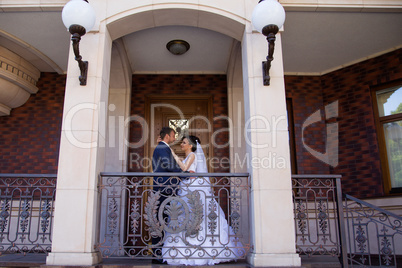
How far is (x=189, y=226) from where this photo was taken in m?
4.43

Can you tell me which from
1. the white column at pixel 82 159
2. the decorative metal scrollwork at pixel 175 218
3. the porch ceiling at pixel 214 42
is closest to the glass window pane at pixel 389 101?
the porch ceiling at pixel 214 42

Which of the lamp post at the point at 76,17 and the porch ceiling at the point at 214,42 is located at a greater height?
the porch ceiling at the point at 214,42

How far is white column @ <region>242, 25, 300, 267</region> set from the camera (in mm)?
4117

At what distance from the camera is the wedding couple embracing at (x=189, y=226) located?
14.4 feet

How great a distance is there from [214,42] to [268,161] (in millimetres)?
2787

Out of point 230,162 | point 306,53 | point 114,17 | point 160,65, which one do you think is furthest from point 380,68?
point 114,17

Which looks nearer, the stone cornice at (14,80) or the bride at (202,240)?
the bride at (202,240)

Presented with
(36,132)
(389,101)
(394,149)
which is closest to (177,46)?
(36,132)

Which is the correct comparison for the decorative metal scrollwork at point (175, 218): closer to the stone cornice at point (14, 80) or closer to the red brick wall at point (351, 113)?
the red brick wall at point (351, 113)

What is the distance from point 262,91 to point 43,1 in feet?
10.9

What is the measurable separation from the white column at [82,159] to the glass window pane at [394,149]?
5108 millimetres

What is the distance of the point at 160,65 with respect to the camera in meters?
7.08

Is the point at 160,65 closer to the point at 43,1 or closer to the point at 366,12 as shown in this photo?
the point at 43,1

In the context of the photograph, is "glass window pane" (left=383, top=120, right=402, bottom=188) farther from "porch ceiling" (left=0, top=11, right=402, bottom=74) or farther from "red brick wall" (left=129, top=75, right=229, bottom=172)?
"red brick wall" (left=129, top=75, right=229, bottom=172)
